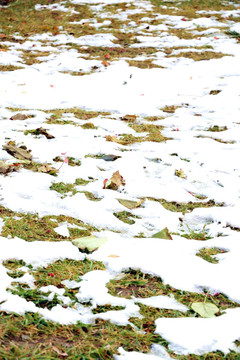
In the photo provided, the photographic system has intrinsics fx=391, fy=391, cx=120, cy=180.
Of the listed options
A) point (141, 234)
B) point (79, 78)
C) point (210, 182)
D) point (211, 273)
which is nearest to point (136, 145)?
point (210, 182)

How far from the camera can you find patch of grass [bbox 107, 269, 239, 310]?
173 centimetres

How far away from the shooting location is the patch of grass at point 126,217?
2428 mm

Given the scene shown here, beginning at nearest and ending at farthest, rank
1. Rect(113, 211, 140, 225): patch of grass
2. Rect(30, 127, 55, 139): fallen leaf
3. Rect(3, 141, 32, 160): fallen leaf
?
Rect(113, 211, 140, 225): patch of grass < Rect(3, 141, 32, 160): fallen leaf < Rect(30, 127, 55, 139): fallen leaf

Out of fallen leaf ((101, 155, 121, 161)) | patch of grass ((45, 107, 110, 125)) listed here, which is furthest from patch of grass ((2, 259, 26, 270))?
patch of grass ((45, 107, 110, 125))

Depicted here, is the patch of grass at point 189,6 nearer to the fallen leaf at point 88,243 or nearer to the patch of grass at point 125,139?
the patch of grass at point 125,139

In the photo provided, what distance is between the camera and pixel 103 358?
4.47 ft

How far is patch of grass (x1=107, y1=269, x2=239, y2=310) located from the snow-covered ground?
3 cm

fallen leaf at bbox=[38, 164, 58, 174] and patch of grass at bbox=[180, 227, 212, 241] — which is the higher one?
fallen leaf at bbox=[38, 164, 58, 174]

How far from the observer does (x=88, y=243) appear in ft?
6.72

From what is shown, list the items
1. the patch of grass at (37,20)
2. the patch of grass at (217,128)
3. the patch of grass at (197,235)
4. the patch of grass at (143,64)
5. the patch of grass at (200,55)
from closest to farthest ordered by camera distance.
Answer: the patch of grass at (197,235)
the patch of grass at (217,128)
the patch of grass at (143,64)
the patch of grass at (200,55)
the patch of grass at (37,20)

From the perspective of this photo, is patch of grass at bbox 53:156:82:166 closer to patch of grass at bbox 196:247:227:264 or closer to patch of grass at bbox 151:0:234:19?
patch of grass at bbox 196:247:227:264

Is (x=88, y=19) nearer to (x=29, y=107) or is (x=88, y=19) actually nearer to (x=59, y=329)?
(x=29, y=107)

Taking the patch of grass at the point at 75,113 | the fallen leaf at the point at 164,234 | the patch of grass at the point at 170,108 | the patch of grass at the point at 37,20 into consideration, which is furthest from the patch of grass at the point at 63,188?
the patch of grass at the point at 37,20

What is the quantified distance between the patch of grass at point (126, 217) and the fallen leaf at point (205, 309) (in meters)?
0.83
